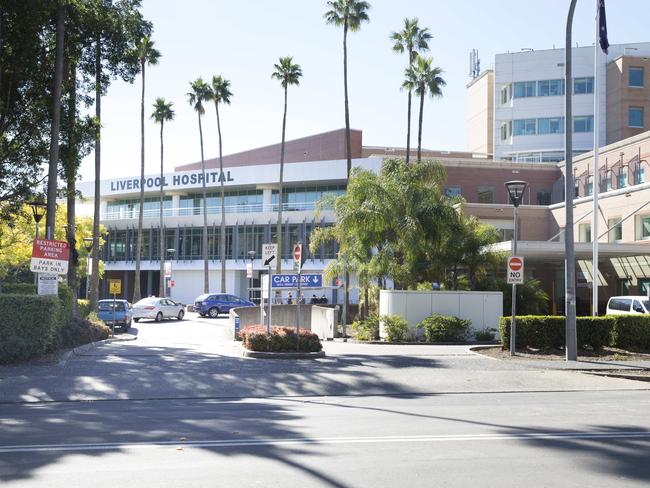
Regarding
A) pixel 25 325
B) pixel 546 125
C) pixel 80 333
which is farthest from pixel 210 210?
pixel 25 325

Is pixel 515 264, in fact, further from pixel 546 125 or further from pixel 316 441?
pixel 546 125

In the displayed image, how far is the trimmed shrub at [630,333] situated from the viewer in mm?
21203

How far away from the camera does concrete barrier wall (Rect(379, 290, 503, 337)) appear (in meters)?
25.6

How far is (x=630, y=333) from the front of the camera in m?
A: 21.2

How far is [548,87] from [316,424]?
193ft

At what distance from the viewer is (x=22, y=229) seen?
137 feet

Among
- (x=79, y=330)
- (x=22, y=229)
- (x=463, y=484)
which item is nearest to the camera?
(x=463, y=484)

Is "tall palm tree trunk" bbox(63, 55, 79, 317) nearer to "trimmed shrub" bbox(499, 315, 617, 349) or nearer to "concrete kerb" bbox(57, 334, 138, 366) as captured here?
"concrete kerb" bbox(57, 334, 138, 366)

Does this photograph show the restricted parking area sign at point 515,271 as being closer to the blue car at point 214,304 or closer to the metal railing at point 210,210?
the blue car at point 214,304

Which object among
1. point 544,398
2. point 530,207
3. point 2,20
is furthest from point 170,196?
point 544,398

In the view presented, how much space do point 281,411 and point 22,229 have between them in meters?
35.0

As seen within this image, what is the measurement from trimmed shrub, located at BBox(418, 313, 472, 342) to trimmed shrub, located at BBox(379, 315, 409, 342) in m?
0.73

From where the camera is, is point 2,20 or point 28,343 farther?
point 2,20

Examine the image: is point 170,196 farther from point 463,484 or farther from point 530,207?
point 463,484
